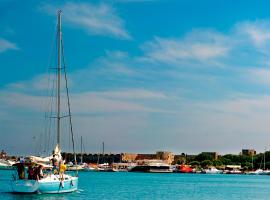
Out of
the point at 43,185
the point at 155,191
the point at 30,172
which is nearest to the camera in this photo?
the point at 30,172

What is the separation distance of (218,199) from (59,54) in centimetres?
2300

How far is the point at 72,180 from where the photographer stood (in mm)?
57781

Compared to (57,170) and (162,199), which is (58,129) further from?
(162,199)

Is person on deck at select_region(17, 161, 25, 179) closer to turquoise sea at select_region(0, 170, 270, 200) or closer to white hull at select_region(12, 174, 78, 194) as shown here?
white hull at select_region(12, 174, 78, 194)

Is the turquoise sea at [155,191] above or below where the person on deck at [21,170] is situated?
below

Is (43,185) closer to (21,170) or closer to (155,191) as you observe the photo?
(21,170)

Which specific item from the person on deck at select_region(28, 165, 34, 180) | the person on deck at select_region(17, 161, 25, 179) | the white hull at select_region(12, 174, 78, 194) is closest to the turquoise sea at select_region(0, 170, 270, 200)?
the white hull at select_region(12, 174, 78, 194)

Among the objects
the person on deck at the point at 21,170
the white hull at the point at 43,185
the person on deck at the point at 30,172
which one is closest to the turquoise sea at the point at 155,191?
the white hull at the point at 43,185

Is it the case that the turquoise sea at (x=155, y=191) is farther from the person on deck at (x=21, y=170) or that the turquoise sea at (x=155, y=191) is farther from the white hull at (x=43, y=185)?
the person on deck at (x=21, y=170)

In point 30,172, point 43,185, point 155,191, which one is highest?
point 30,172

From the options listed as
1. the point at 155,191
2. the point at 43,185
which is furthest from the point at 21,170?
the point at 155,191

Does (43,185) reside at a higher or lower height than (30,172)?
lower

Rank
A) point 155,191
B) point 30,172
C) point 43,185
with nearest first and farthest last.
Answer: point 30,172 < point 43,185 < point 155,191

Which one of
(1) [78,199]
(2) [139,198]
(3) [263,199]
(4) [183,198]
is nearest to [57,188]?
(1) [78,199]
